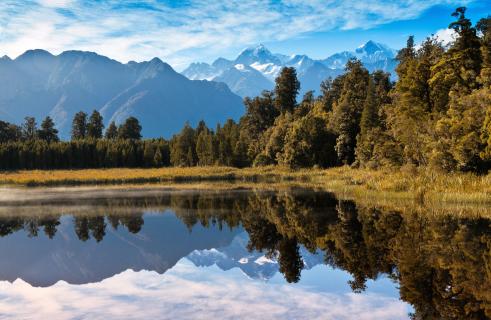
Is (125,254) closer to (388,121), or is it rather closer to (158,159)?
(388,121)

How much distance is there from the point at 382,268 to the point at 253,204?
2527 cm

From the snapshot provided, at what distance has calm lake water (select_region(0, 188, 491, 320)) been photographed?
1481cm

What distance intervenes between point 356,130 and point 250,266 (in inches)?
3057

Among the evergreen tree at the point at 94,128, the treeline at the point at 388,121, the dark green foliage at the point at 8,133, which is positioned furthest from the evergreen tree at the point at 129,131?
the treeline at the point at 388,121

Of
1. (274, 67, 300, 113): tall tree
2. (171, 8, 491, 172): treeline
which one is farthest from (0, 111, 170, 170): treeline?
(274, 67, 300, 113): tall tree

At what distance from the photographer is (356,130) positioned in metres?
95.3

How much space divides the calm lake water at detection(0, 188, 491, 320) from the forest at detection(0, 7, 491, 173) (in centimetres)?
1964

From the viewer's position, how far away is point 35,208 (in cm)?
4572

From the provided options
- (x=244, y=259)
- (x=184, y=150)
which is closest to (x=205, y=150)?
(x=184, y=150)

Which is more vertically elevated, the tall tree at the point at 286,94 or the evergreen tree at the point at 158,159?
the tall tree at the point at 286,94

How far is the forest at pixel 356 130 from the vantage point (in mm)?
50875

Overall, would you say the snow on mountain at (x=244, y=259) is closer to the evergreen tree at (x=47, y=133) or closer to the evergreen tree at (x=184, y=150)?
the evergreen tree at (x=184, y=150)

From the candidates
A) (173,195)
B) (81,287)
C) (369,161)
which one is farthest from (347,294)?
(369,161)

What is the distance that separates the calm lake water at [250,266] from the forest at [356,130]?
64.4 ft
